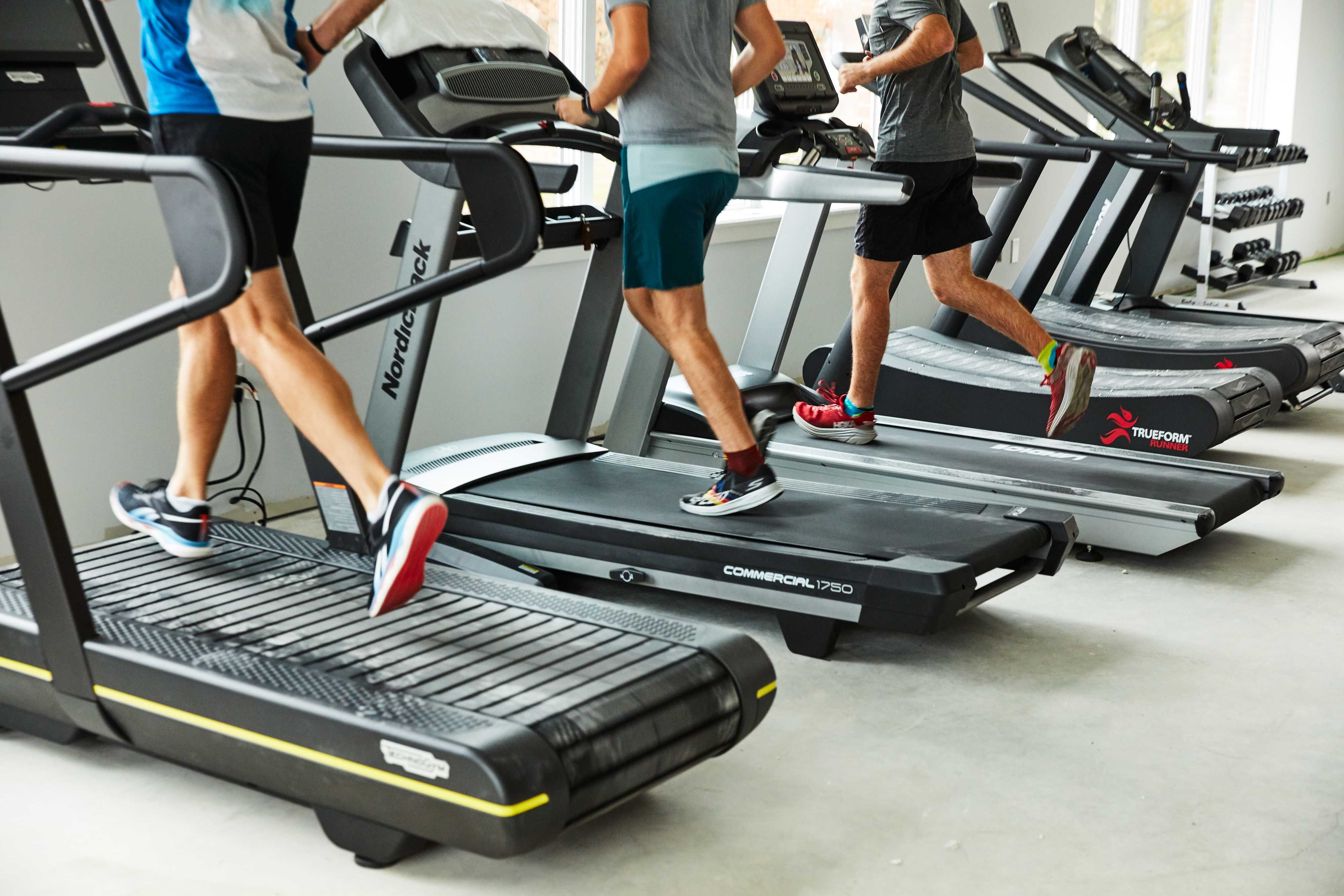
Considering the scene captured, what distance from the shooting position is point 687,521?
3.15 metres

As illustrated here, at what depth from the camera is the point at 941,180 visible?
397cm

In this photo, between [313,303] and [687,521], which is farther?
[313,303]

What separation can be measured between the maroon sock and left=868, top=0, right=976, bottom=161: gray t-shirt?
1.25 meters

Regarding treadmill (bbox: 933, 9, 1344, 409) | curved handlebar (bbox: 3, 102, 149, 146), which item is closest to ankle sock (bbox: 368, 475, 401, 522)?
curved handlebar (bbox: 3, 102, 149, 146)

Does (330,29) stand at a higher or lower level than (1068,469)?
higher

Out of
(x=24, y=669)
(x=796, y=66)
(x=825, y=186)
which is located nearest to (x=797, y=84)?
(x=796, y=66)

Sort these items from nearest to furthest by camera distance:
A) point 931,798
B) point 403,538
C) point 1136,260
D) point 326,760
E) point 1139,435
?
point 326,760, point 403,538, point 931,798, point 1139,435, point 1136,260

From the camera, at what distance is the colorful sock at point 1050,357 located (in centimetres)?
390

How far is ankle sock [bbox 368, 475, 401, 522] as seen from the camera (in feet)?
6.92

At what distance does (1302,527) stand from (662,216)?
2288mm

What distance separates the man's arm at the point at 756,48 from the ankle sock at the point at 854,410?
1256 millimetres

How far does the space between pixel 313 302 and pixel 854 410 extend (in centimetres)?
168

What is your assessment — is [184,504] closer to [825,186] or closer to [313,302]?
[313,302]

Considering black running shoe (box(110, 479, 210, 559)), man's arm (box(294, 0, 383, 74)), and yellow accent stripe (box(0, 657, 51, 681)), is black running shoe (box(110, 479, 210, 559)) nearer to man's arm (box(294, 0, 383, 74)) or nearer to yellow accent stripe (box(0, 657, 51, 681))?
yellow accent stripe (box(0, 657, 51, 681))
